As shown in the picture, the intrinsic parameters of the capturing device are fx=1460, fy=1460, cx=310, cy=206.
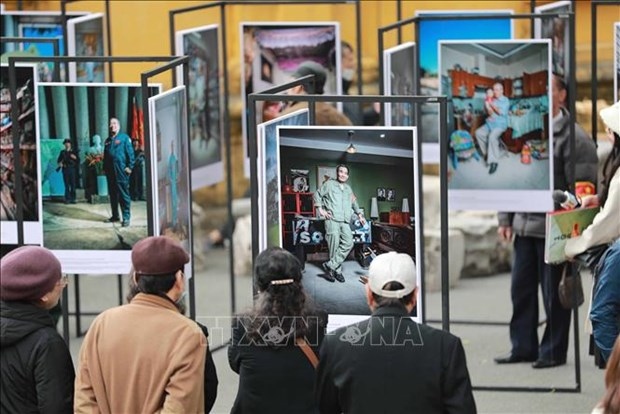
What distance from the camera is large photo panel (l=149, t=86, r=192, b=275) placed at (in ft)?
23.0

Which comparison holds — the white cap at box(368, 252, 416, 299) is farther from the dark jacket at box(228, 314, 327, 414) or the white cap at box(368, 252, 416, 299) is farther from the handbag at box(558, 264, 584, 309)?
the handbag at box(558, 264, 584, 309)

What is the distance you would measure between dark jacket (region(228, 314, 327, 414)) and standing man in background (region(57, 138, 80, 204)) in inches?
90.5

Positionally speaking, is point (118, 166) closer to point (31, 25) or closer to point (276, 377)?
point (276, 377)

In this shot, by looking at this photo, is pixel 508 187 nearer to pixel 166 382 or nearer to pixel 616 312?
pixel 616 312

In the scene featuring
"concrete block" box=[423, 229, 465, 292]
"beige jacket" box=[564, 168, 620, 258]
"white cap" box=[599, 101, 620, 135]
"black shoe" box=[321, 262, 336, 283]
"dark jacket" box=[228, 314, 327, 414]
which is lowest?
"concrete block" box=[423, 229, 465, 292]

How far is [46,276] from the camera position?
5.46 meters

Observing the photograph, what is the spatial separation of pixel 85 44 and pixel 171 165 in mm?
3495

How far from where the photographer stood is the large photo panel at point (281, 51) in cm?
1047

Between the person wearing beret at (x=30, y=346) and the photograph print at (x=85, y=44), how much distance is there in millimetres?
4761

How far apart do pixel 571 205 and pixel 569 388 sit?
1352mm

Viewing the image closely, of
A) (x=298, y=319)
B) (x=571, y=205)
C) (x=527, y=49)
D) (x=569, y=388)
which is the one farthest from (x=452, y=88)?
(x=298, y=319)

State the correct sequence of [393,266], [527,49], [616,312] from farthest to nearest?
[527,49] → [616,312] → [393,266]

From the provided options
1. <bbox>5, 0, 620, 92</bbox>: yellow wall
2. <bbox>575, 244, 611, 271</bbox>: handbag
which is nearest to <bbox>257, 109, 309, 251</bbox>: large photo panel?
<bbox>575, 244, 611, 271</bbox>: handbag

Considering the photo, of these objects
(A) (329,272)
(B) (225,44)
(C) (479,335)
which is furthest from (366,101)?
(C) (479,335)
